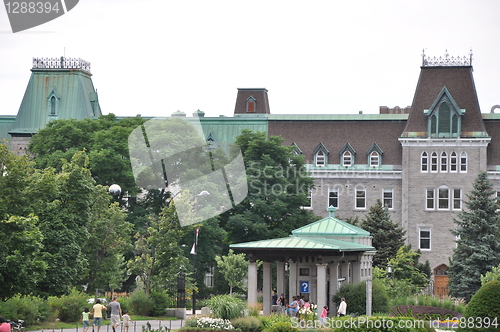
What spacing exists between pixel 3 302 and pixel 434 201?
48.5 metres

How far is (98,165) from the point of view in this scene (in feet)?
200

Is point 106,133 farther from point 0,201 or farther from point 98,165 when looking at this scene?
point 0,201

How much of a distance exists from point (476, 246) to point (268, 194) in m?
14.4

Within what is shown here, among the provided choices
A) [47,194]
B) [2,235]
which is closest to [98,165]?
[47,194]

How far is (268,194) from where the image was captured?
65000 millimetres

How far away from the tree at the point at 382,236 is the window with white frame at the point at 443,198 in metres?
12.6

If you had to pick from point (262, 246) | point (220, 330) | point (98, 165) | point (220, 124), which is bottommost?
point (220, 330)

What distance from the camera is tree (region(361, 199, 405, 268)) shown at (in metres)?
62.9

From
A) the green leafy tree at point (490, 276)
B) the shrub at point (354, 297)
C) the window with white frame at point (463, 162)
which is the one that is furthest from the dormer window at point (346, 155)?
the shrub at point (354, 297)

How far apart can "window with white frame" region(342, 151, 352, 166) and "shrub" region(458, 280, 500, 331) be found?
2002 inches

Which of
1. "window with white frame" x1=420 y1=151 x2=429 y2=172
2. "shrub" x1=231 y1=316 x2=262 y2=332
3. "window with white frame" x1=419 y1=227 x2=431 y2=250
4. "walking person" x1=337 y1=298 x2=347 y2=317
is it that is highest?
"window with white frame" x1=420 y1=151 x2=429 y2=172

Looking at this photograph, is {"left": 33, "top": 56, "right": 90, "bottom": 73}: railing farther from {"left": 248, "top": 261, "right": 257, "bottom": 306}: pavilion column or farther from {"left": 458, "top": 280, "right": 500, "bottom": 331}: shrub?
{"left": 458, "top": 280, "right": 500, "bottom": 331}: shrub

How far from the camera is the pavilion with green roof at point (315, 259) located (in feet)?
131

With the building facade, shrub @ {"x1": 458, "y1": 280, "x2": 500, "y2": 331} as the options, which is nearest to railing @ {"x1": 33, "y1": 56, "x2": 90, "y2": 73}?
the building facade
